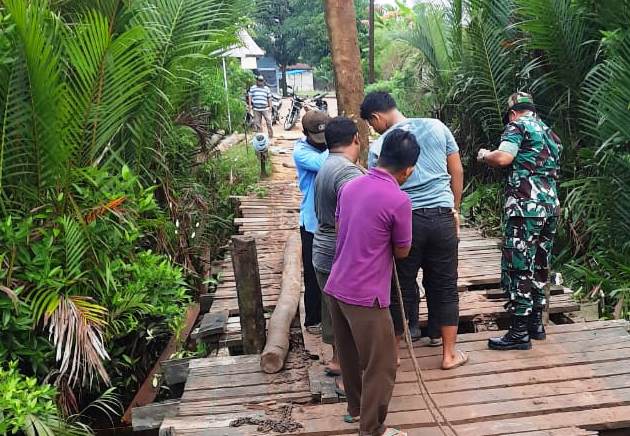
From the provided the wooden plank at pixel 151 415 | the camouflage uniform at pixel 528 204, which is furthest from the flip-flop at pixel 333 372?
the camouflage uniform at pixel 528 204

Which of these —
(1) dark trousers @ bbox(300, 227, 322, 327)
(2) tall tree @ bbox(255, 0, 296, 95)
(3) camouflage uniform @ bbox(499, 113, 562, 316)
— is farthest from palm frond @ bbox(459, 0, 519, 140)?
A: (2) tall tree @ bbox(255, 0, 296, 95)

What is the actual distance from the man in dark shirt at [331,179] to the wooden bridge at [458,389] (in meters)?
0.75

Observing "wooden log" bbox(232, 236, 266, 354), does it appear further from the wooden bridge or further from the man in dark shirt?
the man in dark shirt

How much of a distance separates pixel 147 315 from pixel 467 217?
14.3 feet

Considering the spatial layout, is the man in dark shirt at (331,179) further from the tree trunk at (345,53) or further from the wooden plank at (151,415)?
the tree trunk at (345,53)

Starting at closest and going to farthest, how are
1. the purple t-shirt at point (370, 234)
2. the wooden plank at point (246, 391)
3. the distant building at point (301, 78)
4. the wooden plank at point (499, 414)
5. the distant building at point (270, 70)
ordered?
the purple t-shirt at point (370, 234) → the wooden plank at point (499, 414) → the wooden plank at point (246, 391) → the distant building at point (270, 70) → the distant building at point (301, 78)

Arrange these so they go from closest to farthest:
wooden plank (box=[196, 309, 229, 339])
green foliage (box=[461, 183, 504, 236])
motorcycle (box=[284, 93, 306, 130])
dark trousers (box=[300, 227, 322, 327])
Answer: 1. dark trousers (box=[300, 227, 322, 327])
2. wooden plank (box=[196, 309, 229, 339])
3. green foliage (box=[461, 183, 504, 236])
4. motorcycle (box=[284, 93, 306, 130])

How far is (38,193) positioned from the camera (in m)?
4.32

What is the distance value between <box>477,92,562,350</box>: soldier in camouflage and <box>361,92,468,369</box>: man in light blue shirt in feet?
1.21

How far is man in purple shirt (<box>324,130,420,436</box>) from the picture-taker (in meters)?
2.80

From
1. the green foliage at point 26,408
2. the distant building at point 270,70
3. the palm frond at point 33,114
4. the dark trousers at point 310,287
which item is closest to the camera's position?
the green foliage at point 26,408

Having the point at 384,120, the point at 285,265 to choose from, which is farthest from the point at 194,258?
the point at 384,120

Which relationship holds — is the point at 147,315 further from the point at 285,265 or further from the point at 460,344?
the point at 460,344

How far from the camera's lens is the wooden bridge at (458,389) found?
10.5 ft
